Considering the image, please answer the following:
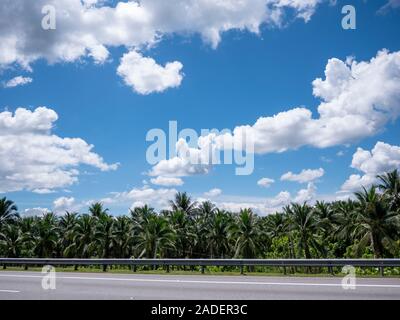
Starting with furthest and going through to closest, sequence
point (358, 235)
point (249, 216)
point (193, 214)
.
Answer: point (193, 214), point (249, 216), point (358, 235)

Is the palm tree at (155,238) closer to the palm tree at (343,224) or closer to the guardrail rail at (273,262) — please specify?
the guardrail rail at (273,262)

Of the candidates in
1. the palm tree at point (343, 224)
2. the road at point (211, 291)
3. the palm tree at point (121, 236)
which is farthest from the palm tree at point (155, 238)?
the road at point (211, 291)

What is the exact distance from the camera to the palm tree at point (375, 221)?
3538 centimetres

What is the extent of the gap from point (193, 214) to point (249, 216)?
18228 mm

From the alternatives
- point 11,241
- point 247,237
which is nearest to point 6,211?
point 11,241

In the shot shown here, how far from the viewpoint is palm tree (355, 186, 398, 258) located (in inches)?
1393

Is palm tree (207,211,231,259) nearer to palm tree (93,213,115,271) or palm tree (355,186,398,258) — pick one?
palm tree (93,213,115,271)

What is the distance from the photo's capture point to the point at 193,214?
→ 196 feet

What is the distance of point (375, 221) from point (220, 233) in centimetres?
1924

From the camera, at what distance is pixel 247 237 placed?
42.3 meters
